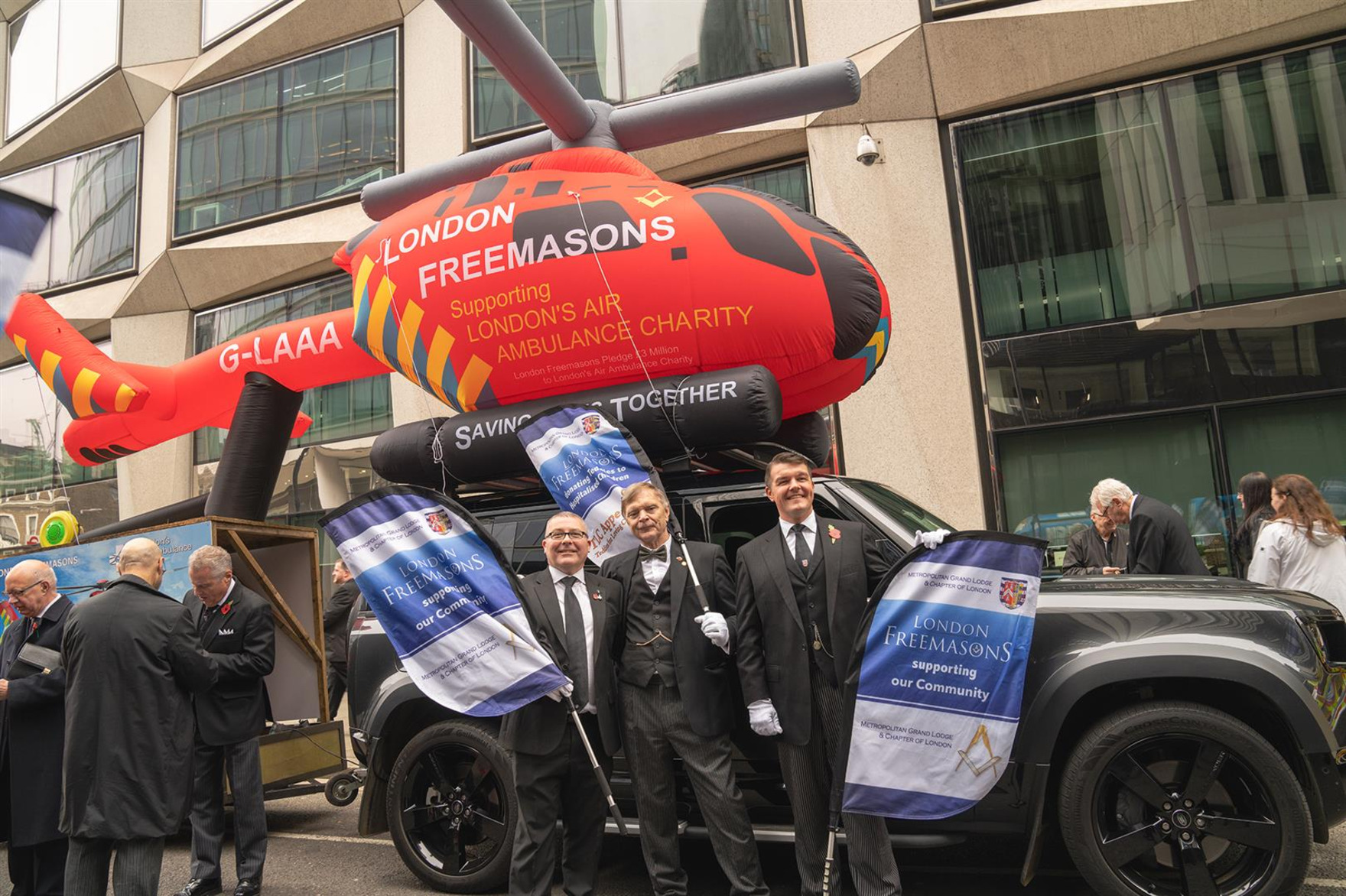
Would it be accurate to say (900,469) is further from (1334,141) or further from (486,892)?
(486,892)

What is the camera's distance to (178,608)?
462 centimetres

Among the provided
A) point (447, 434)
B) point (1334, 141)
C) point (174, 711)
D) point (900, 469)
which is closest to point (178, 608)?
point (174, 711)

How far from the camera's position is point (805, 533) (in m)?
4.46

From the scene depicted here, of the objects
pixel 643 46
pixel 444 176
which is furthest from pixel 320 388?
pixel 444 176

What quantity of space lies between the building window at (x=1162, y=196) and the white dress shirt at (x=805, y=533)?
890 cm

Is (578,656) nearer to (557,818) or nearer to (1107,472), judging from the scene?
(557,818)

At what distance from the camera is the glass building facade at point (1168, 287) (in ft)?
36.8

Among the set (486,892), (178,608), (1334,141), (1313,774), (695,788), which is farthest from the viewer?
(1334,141)

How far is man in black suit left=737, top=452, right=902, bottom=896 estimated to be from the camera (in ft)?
13.9

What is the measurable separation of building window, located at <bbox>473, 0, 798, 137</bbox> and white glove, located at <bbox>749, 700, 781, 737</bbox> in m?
11.3

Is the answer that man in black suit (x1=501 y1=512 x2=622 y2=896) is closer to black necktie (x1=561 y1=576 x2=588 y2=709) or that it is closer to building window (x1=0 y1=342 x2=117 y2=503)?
black necktie (x1=561 y1=576 x2=588 y2=709)

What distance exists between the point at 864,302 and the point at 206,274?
15.9 m

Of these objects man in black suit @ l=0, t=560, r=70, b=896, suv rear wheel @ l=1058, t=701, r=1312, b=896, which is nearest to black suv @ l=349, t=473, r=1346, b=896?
suv rear wheel @ l=1058, t=701, r=1312, b=896

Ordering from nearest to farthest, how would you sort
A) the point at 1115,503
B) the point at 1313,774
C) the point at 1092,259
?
the point at 1313,774
the point at 1115,503
the point at 1092,259
